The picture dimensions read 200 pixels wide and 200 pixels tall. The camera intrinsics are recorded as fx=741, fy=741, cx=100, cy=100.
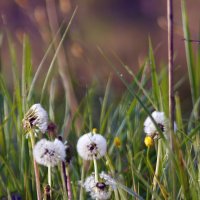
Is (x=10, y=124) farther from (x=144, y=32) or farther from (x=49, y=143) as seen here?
(x=144, y=32)

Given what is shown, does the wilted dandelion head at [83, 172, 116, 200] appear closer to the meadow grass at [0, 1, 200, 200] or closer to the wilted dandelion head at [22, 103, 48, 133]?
the meadow grass at [0, 1, 200, 200]

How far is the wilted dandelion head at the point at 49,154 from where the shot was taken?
159 centimetres

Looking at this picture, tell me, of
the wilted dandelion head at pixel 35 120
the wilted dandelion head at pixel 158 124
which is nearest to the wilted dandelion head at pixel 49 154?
the wilted dandelion head at pixel 35 120

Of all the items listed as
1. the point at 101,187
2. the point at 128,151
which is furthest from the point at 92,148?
the point at 128,151

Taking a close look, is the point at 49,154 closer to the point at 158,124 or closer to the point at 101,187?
the point at 101,187

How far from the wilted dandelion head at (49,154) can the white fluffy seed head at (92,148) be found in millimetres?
53

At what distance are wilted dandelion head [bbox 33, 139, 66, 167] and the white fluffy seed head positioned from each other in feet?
0.17

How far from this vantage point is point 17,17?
6625mm

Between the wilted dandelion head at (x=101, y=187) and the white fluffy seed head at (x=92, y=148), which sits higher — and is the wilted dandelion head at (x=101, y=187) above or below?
below

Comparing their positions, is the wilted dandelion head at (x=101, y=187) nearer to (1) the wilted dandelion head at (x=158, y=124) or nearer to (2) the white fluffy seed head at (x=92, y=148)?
(2) the white fluffy seed head at (x=92, y=148)

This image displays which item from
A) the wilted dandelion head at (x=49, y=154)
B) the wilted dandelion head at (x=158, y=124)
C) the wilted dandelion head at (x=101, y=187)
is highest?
the wilted dandelion head at (x=158, y=124)

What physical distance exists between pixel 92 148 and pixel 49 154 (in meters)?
0.10

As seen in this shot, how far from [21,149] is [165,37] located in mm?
4290

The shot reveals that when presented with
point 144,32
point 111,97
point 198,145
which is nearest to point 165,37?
point 144,32
